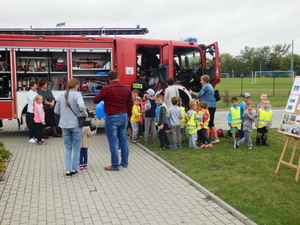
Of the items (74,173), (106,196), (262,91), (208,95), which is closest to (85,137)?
(74,173)

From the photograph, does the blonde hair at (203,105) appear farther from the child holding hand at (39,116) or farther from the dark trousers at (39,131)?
the dark trousers at (39,131)

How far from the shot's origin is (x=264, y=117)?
879 centimetres

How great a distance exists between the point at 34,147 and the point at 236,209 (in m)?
6.33

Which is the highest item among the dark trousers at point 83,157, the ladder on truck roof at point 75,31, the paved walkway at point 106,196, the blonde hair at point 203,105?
the ladder on truck roof at point 75,31

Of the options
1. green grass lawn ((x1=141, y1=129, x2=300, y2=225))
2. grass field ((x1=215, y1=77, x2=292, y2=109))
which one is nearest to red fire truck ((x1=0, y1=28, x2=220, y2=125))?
green grass lawn ((x1=141, y1=129, x2=300, y2=225))

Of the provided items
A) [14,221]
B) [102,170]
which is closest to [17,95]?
[102,170]

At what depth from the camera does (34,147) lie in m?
9.39

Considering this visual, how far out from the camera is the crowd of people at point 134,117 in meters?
6.51

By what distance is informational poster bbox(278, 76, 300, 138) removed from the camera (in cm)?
639

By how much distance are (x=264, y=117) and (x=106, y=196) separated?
5.05 metres

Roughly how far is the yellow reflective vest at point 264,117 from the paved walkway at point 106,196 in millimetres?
2985

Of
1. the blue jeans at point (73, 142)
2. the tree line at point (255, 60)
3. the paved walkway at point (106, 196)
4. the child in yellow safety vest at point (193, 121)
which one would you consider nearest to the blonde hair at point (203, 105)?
the child in yellow safety vest at point (193, 121)

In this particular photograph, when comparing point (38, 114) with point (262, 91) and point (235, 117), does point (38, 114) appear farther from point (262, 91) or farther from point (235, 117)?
point (262, 91)

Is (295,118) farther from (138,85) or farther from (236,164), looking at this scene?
(138,85)
